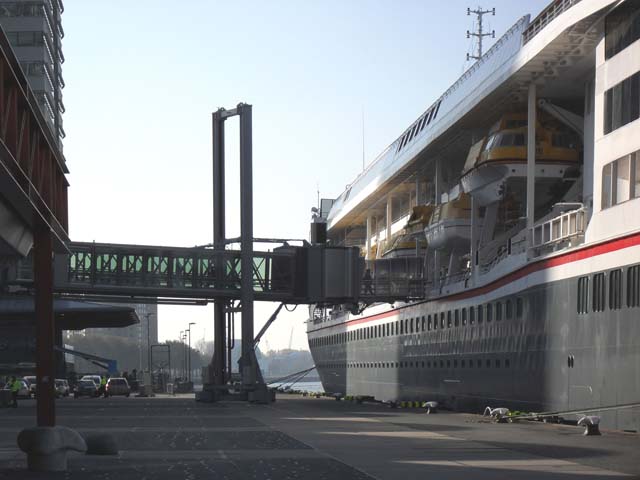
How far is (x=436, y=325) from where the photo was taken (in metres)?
57.3

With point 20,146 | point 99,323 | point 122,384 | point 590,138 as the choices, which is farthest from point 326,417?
point 99,323

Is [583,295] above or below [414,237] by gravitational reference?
below

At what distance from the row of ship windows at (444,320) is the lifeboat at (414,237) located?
397 cm

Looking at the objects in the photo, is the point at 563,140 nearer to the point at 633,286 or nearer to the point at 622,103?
the point at 622,103

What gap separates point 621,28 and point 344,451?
16018 mm

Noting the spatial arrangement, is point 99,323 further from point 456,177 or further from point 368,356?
point 456,177

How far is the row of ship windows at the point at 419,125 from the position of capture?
192 feet

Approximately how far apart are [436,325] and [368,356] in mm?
17492

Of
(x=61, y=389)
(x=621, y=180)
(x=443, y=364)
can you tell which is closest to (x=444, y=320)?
(x=443, y=364)

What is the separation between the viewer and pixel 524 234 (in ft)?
143

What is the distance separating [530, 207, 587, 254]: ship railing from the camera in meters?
36.6

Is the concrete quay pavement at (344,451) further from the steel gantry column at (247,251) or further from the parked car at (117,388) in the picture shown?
the parked car at (117,388)

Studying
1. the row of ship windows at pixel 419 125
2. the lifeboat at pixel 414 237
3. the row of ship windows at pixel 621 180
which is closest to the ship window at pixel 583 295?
the row of ship windows at pixel 621 180

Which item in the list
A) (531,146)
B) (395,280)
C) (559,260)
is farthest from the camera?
(395,280)
